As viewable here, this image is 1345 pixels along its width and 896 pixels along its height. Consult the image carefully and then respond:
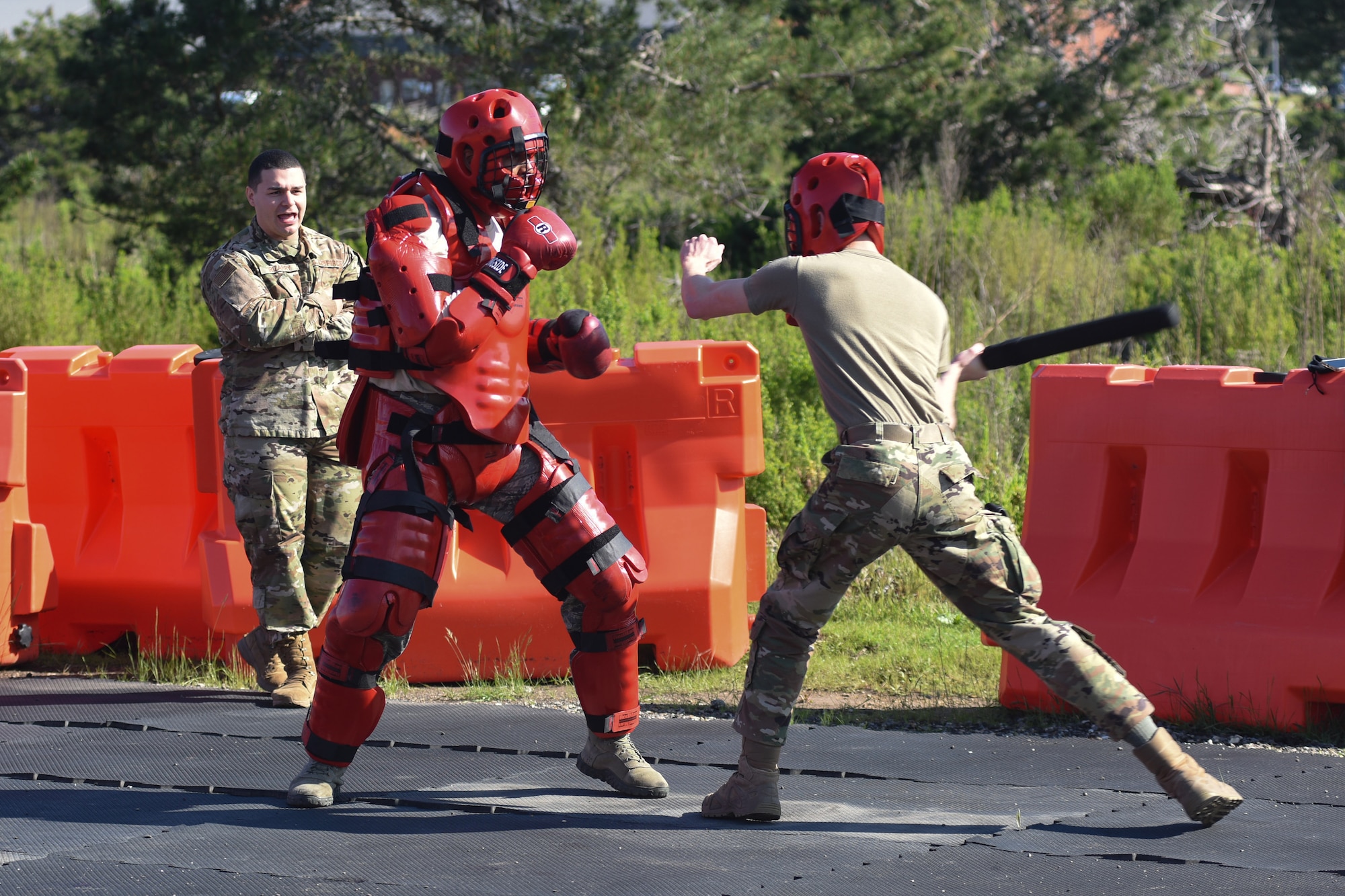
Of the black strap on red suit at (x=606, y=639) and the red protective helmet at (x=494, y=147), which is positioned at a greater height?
the red protective helmet at (x=494, y=147)

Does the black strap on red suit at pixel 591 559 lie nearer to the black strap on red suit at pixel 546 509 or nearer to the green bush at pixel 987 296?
the black strap on red suit at pixel 546 509

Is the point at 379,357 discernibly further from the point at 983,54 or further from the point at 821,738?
the point at 983,54

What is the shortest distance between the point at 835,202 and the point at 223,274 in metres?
2.43

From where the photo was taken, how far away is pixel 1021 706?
17.7 feet

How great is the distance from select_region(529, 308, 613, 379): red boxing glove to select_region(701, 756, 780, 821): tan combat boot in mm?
1199

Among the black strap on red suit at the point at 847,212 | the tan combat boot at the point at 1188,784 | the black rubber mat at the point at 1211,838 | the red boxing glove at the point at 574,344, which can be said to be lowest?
the black rubber mat at the point at 1211,838

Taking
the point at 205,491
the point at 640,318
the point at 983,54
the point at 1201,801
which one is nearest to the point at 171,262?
the point at 640,318

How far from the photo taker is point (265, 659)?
18.2 ft

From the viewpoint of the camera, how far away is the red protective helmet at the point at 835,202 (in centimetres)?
390

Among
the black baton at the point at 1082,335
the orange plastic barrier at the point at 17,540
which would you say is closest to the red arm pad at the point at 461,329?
the black baton at the point at 1082,335

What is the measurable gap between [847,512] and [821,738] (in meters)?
1.53

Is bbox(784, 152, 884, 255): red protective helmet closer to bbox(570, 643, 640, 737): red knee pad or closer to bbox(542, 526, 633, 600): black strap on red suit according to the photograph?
bbox(542, 526, 633, 600): black strap on red suit

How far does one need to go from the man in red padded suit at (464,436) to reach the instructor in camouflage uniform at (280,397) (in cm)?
114

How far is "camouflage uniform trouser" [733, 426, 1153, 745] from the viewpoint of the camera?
373 cm
